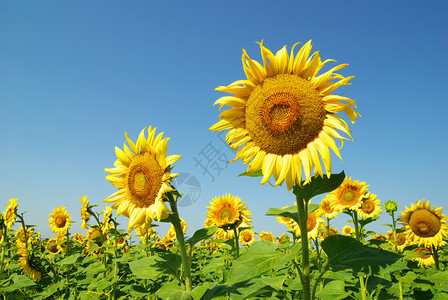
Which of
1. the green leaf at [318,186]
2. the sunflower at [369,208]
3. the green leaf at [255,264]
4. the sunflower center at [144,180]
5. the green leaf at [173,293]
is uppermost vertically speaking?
the sunflower at [369,208]

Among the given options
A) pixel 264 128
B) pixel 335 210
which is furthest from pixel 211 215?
pixel 264 128

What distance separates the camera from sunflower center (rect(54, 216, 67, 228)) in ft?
30.5

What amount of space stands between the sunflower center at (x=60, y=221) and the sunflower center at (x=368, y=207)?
8495mm

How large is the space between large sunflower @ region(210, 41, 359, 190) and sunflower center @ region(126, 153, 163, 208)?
867 mm

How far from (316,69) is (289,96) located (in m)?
0.30

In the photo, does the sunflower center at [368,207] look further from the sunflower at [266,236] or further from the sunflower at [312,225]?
the sunflower at [266,236]

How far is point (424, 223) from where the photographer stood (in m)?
6.02

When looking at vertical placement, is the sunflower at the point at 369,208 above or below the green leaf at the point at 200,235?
above

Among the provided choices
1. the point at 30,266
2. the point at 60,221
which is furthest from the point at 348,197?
the point at 60,221

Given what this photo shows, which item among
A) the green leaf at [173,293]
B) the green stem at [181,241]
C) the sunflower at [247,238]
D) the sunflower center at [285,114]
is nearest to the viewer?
the green leaf at [173,293]

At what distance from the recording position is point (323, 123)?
2.41m

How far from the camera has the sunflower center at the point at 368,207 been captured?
21.9 feet

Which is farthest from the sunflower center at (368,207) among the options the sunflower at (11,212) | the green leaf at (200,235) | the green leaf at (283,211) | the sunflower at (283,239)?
the sunflower at (11,212)

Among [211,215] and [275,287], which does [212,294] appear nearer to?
[275,287]
